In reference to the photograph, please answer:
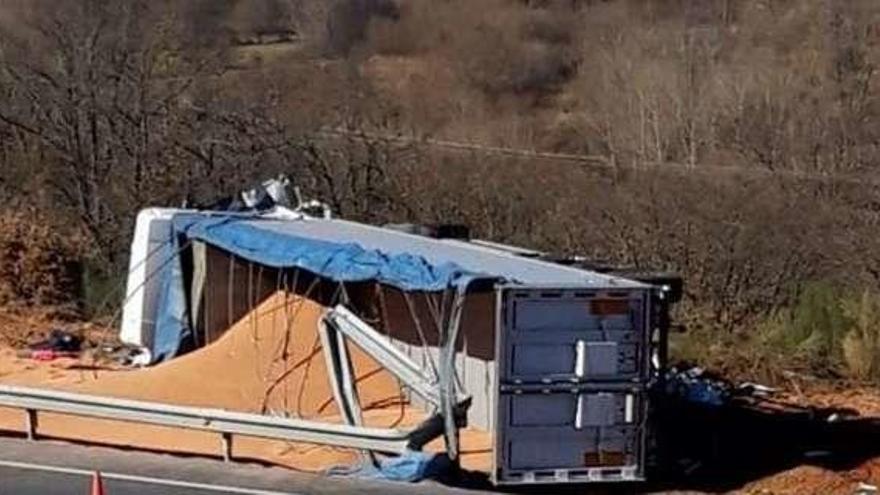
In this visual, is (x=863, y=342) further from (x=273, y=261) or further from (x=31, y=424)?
(x=31, y=424)

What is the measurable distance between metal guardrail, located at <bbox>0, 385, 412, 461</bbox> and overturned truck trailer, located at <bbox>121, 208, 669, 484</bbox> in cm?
37

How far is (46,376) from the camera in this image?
21172 mm

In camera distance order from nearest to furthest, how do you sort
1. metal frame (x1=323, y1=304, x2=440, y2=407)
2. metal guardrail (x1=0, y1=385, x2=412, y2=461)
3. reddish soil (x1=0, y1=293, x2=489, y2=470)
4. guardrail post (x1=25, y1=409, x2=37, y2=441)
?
metal guardrail (x1=0, y1=385, x2=412, y2=461)
metal frame (x1=323, y1=304, x2=440, y2=407)
guardrail post (x1=25, y1=409, x2=37, y2=441)
reddish soil (x1=0, y1=293, x2=489, y2=470)

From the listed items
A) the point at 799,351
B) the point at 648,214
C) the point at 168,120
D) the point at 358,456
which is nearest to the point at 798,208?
the point at 648,214

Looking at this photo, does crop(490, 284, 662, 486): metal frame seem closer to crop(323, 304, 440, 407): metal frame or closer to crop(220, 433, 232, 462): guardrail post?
crop(323, 304, 440, 407): metal frame

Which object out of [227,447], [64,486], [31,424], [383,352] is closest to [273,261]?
[383,352]

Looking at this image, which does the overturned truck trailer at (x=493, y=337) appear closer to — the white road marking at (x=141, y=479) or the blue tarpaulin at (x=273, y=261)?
the blue tarpaulin at (x=273, y=261)

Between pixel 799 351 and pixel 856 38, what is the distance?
35.5 meters

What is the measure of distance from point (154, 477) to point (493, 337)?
393 cm

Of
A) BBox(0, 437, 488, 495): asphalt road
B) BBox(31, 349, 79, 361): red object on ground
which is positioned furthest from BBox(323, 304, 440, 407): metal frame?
BBox(31, 349, 79, 361): red object on ground

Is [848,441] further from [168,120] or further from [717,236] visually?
[168,120]

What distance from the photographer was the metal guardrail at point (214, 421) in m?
15.9

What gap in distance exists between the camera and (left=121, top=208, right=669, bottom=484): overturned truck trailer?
16312 millimetres

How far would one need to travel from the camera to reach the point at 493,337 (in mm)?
18500
